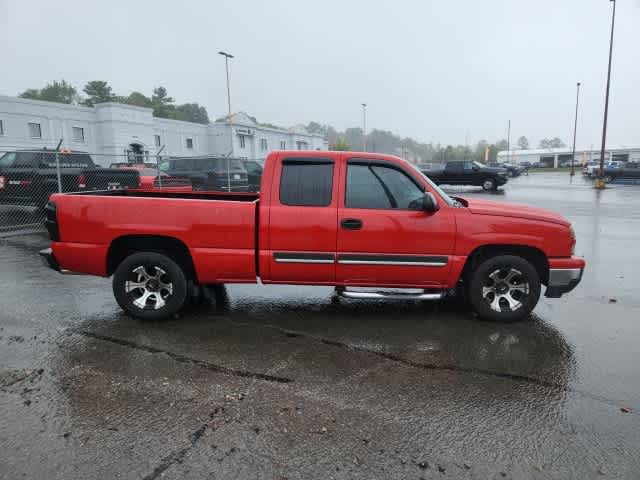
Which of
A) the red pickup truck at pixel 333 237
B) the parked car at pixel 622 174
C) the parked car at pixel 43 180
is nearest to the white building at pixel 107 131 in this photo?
the parked car at pixel 43 180

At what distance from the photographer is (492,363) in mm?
4008

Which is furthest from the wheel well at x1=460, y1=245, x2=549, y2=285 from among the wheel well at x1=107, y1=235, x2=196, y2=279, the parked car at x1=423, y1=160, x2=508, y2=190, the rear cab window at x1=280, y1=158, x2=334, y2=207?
the parked car at x1=423, y1=160, x2=508, y2=190

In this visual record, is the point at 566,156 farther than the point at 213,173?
Yes

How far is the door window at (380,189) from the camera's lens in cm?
475

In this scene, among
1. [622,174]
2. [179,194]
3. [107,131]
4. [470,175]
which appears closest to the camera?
[179,194]

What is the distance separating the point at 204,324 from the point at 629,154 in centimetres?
10839

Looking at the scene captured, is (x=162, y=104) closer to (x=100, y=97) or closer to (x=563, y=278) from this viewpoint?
(x=100, y=97)

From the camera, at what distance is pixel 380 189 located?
15.8 feet

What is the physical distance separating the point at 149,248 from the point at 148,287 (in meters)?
0.44

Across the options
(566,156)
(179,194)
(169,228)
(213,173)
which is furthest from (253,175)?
(566,156)

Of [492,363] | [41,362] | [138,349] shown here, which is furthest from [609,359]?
[41,362]

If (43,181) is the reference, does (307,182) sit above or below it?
above

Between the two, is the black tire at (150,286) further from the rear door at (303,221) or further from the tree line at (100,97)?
the tree line at (100,97)

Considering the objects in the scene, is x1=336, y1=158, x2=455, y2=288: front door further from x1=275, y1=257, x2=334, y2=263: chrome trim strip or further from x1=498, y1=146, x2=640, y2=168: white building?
x1=498, y1=146, x2=640, y2=168: white building
